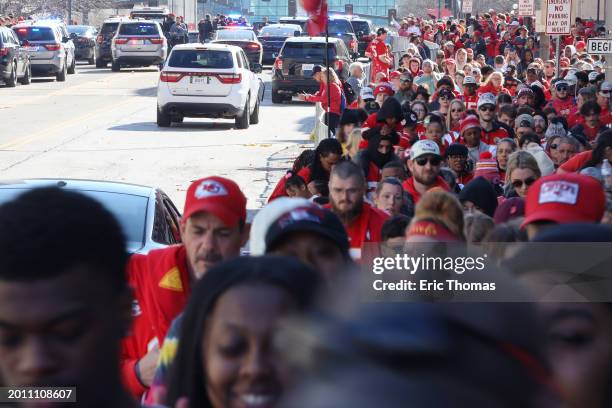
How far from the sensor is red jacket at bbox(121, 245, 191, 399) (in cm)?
432

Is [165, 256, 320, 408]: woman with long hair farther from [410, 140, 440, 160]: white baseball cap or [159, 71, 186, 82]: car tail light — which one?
[159, 71, 186, 82]: car tail light

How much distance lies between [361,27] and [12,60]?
18.9 meters

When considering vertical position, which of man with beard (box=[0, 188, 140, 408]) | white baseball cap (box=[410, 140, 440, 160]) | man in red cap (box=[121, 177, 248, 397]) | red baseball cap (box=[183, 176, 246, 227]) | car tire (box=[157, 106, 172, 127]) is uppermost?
man with beard (box=[0, 188, 140, 408])

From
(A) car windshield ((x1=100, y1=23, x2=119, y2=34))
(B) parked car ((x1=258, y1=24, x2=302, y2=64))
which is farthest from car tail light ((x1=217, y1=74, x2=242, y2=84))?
(B) parked car ((x1=258, y1=24, x2=302, y2=64))

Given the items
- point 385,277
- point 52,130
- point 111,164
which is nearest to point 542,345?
point 385,277

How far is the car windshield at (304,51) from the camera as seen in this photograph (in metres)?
31.6

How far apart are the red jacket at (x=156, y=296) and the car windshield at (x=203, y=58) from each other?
2083cm

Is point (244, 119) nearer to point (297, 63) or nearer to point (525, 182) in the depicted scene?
point (297, 63)

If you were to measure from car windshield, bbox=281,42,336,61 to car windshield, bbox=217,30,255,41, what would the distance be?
12423 mm

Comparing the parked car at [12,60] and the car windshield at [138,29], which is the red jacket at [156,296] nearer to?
the parked car at [12,60]

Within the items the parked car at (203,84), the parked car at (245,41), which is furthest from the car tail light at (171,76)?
the parked car at (245,41)

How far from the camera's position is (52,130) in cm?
2542

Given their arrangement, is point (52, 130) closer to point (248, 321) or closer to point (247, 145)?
point (247, 145)

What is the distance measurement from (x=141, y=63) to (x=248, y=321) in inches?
1681
